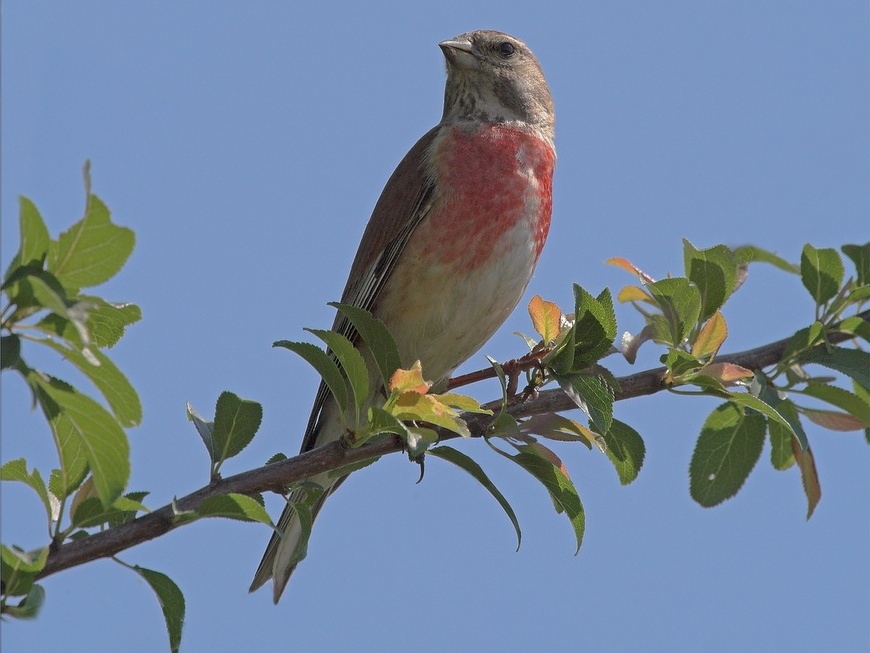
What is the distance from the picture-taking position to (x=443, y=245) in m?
5.32

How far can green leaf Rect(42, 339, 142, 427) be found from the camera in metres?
2.63

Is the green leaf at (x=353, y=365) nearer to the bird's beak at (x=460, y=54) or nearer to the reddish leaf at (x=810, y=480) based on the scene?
the reddish leaf at (x=810, y=480)

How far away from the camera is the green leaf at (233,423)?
3.51 m

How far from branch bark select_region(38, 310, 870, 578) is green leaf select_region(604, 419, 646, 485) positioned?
Answer: 0.26 meters

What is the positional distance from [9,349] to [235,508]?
0.83m

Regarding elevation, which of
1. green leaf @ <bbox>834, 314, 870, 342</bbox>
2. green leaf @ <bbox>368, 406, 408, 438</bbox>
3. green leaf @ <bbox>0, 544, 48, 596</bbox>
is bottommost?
green leaf @ <bbox>0, 544, 48, 596</bbox>

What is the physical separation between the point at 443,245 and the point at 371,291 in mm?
426

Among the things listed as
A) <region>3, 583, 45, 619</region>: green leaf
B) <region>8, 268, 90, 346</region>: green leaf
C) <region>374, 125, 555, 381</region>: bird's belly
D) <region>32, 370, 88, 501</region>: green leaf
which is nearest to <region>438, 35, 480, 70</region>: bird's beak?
<region>374, 125, 555, 381</region>: bird's belly

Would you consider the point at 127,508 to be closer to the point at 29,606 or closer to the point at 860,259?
the point at 29,606

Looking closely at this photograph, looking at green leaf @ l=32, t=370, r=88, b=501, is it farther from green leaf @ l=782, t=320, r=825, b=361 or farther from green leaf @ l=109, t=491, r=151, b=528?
green leaf @ l=782, t=320, r=825, b=361

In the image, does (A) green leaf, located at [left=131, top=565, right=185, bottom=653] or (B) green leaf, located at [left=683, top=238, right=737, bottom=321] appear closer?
(A) green leaf, located at [left=131, top=565, right=185, bottom=653]

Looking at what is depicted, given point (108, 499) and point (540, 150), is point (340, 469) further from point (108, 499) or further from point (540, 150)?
point (540, 150)

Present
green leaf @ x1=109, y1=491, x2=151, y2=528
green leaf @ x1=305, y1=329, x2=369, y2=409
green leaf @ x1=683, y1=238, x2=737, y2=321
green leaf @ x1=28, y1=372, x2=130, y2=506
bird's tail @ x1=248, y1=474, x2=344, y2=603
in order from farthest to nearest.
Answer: bird's tail @ x1=248, y1=474, x2=344, y2=603 < green leaf @ x1=683, y1=238, x2=737, y2=321 < green leaf @ x1=305, y1=329, x2=369, y2=409 < green leaf @ x1=109, y1=491, x2=151, y2=528 < green leaf @ x1=28, y1=372, x2=130, y2=506

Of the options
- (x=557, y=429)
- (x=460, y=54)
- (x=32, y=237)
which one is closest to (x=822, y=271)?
(x=557, y=429)
